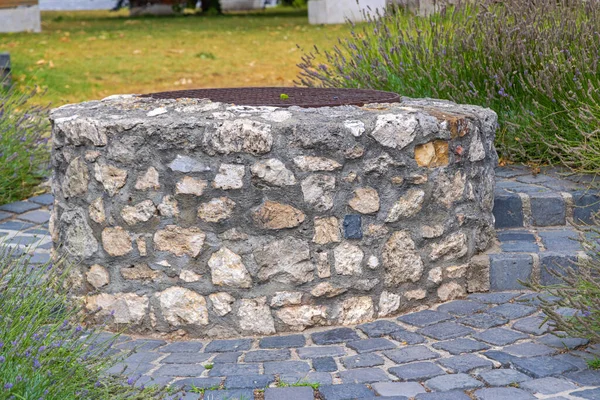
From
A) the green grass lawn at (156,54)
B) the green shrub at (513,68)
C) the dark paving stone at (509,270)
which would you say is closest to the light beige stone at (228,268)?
the dark paving stone at (509,270)

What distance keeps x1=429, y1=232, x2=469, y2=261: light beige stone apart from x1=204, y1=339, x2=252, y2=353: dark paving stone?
1019mm

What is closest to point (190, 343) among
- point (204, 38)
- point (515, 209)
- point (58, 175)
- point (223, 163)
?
point (223, 163)

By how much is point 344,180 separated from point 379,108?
1.79 ft

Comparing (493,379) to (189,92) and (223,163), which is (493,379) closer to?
(223,163)

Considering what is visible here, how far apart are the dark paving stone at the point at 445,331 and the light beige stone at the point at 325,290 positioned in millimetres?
424

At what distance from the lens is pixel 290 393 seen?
333cm

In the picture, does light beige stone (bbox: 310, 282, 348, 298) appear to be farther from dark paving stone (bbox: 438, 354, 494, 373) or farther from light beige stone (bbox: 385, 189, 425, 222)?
dark paving stone (bbox: 438, 354, 494, 373)

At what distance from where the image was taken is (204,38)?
14.8m

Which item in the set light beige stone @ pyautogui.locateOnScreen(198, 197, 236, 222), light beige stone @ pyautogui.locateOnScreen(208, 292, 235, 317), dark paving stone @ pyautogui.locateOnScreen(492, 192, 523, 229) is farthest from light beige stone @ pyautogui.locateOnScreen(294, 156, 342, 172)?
dark paving stone @ pyautogui.locateOnScreen(492, 192, 523, 229)

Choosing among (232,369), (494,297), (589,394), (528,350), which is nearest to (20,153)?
(232,369)

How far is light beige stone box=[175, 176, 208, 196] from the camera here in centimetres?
398

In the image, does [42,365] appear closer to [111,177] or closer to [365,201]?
[111,177]

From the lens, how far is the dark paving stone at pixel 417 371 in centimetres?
348

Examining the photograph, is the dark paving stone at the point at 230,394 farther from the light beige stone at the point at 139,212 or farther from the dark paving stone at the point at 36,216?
the dark paving stone at the point at 36,216
